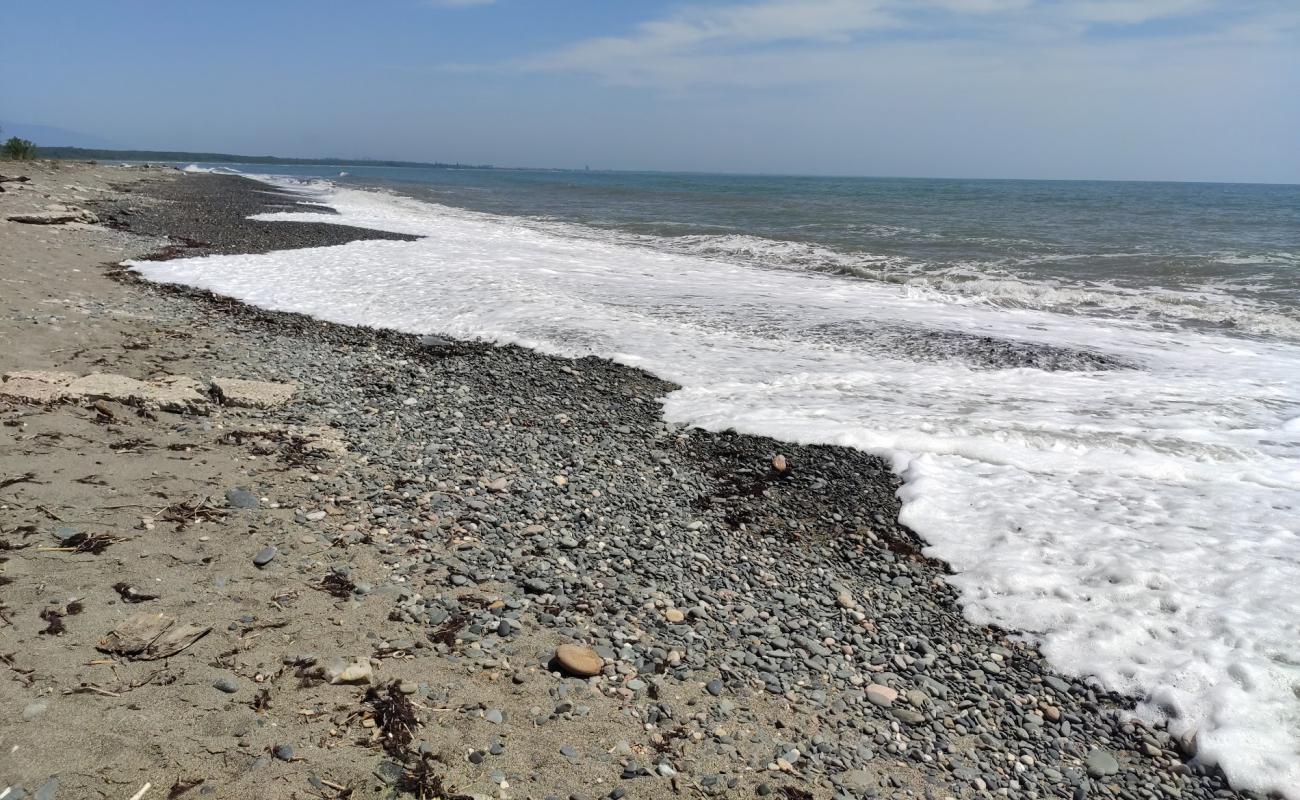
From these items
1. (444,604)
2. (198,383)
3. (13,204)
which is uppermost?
(13,204)

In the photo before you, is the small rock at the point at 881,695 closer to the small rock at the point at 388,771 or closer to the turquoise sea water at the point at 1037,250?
the small rock at the point at 388,771

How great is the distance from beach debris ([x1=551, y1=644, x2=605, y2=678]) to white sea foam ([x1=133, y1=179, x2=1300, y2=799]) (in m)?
2.29

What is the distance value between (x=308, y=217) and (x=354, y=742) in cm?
2501

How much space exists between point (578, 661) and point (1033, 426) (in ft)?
18.3

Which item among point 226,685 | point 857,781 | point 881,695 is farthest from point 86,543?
point 881,695

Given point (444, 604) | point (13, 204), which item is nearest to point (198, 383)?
point (444, 604)

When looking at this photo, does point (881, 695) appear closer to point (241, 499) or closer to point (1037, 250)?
point (241, 499)

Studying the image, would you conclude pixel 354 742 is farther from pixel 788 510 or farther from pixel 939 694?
pixel 788 510

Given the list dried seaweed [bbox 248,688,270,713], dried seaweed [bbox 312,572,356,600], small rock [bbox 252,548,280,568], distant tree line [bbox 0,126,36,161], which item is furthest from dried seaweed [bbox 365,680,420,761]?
distant tree line [bbox 0,126,36,161]

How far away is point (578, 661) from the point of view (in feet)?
11.3

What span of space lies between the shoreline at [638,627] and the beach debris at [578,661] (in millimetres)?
66

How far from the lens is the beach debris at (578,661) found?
3.42 meters

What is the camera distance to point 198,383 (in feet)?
21.8

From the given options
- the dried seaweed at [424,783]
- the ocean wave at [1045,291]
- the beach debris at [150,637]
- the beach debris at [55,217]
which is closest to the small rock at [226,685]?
the beach debris at [150,637]
